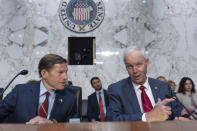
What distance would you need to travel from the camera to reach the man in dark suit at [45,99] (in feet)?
6.83

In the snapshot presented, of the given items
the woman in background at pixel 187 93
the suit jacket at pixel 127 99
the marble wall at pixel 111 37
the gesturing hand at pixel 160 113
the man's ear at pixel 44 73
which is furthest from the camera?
the marble wall at pixel 111 37

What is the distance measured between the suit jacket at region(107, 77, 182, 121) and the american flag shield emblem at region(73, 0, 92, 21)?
454 cm

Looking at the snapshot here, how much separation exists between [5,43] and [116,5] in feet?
10.3

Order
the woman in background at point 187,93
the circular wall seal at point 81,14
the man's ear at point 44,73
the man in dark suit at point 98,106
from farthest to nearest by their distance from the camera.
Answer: the circular wall seal at point 81,14 < the man in dark suit at point 98,106 < the woman in background at point 187,93 < the man's ear at point 44,73

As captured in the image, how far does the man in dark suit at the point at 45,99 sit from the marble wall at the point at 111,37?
4040 mm

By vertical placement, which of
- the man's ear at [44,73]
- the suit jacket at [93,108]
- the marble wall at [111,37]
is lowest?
the suit jacket at [93,108]

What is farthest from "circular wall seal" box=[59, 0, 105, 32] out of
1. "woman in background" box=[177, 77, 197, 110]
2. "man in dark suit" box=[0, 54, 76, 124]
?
"man in dark suit" box=[0, 54, 76, 124]

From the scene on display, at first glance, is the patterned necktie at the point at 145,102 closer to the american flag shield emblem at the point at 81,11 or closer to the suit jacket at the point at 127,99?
the suit jacket at the point at 127,99

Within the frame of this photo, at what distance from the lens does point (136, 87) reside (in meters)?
2.20

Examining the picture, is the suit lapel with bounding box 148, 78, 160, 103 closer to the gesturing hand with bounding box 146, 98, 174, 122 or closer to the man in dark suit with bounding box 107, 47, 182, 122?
the man in dark suit with bounding box 107, 47, 182, 122

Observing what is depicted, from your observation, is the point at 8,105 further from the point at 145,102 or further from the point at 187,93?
the point at 187,93

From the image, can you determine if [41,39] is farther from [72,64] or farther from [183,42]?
[183,42]

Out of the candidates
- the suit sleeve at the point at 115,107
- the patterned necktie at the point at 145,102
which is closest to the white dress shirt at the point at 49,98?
the suit sleeve at the point at 115,107

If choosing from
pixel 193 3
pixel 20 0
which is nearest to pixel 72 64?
pixel 20 0
